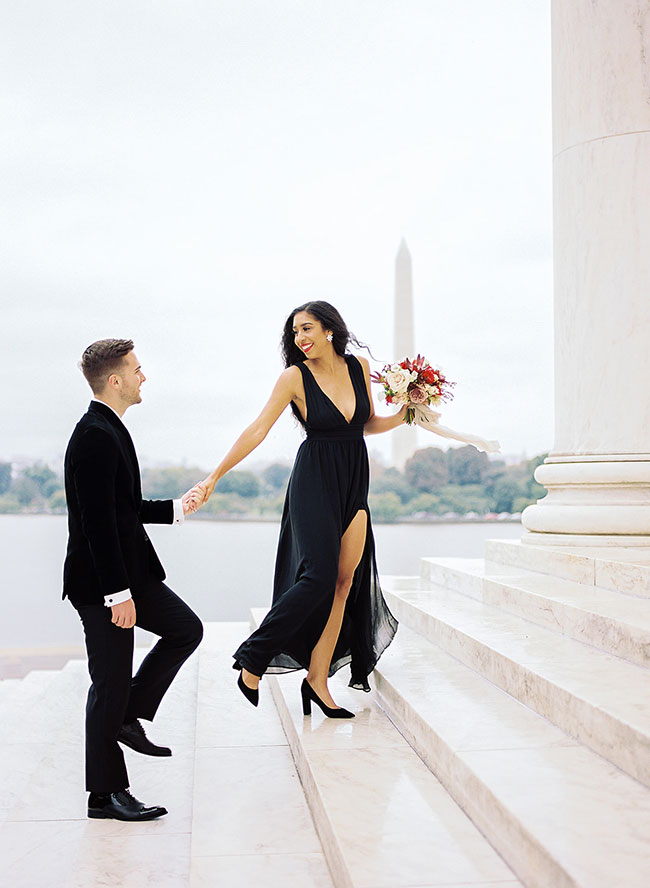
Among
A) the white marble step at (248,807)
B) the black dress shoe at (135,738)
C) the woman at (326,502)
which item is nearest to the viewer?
the white marble step at (248,807)

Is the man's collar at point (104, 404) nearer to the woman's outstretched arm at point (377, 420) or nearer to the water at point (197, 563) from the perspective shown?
the woman's outstretched arm at point (377, 420)

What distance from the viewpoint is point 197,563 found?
12812mm

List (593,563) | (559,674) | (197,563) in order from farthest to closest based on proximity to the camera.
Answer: (197,563) < (593,563) < (559,674)

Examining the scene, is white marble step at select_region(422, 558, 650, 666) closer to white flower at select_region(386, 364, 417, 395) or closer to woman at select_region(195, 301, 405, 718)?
woman at select_region(195, 301, 405, 718)

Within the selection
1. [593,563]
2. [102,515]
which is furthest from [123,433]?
[593,563]

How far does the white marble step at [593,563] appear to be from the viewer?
5050 millimetres

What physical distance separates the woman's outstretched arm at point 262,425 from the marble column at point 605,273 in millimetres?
2394

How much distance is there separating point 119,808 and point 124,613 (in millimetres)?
796

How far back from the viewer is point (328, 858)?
128 inches

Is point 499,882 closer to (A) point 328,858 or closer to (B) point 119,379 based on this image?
(A) point 328,858

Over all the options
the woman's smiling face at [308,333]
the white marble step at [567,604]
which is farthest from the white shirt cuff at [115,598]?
the white marble step at [567,604]

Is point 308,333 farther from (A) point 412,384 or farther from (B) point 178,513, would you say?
(B) point 178,513

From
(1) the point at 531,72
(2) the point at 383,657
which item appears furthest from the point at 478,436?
(1) the point at 531,72

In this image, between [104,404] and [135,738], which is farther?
[135,738]
